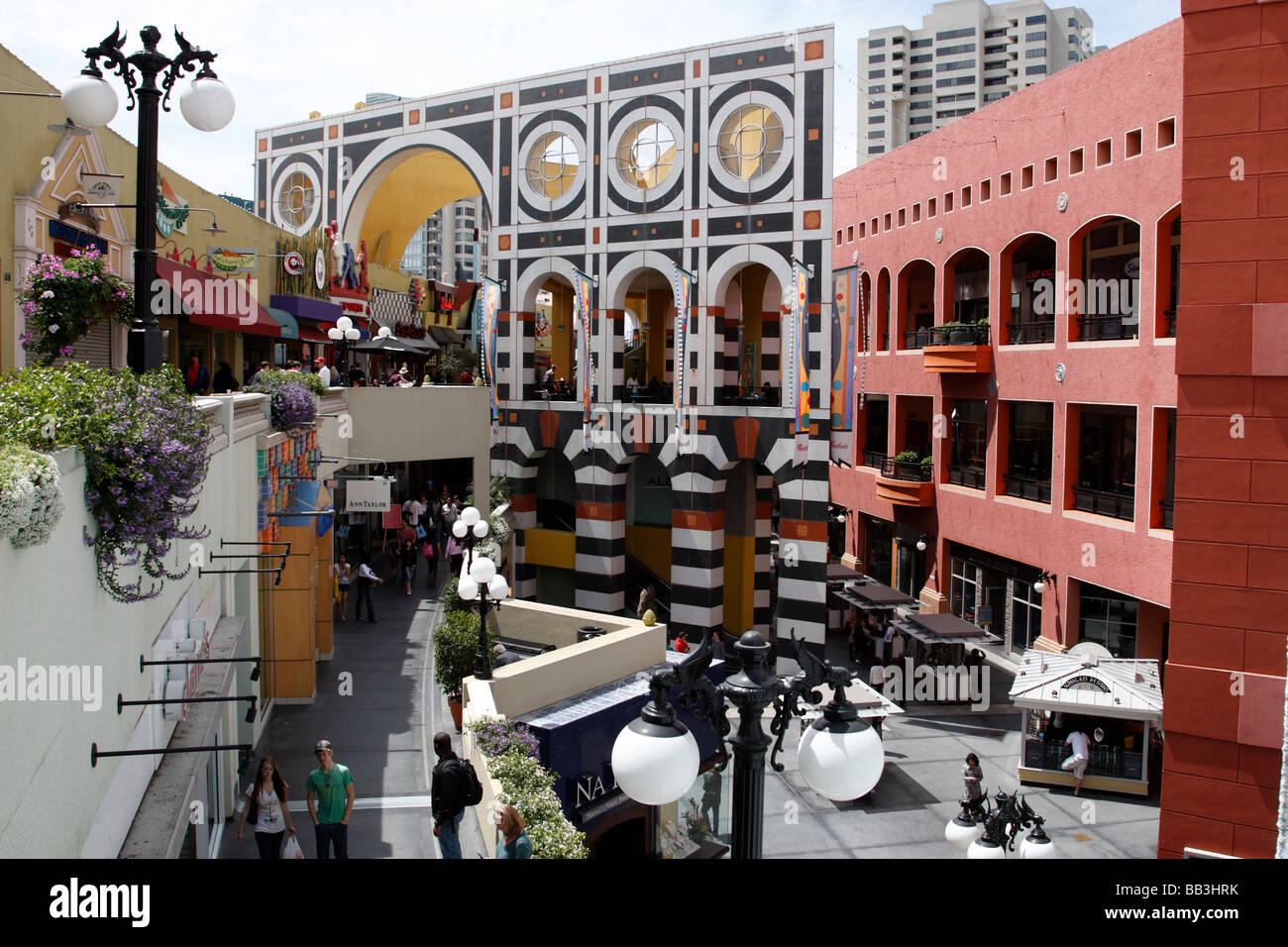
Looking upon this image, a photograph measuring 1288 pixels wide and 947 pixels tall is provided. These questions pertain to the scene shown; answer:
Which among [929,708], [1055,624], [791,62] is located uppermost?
[791,62]

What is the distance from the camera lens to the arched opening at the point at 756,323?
93.6 feet

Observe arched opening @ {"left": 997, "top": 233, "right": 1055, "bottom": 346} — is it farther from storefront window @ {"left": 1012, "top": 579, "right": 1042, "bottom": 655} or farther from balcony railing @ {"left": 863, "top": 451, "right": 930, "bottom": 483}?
storefront window @ {"left": 1012, "top": 579, "right": 1042, "bottom": 655}

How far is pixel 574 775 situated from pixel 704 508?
12.8 m

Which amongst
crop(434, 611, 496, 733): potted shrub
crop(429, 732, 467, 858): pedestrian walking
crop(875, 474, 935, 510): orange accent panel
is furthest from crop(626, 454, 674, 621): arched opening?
crop(429, 732, 467, 858): pedestrian walking

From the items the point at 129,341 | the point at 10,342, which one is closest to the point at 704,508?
the point at 10,342

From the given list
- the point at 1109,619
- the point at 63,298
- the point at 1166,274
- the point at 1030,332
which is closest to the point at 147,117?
the point at 63,298

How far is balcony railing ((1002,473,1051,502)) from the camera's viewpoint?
2595 centimetres

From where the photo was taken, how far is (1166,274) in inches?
854

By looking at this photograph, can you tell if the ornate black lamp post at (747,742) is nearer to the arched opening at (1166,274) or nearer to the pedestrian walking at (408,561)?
the arched opening at (1166,274)

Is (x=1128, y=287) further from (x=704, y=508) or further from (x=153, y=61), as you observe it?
(x=153, y=61)

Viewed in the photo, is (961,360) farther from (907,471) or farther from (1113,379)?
(1113,379)

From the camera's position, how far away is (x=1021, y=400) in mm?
27016

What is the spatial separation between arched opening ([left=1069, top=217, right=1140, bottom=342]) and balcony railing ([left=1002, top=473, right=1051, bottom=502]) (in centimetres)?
385

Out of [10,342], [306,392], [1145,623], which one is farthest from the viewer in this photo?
[1145,623]
